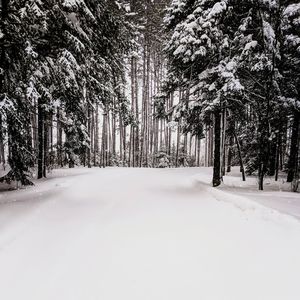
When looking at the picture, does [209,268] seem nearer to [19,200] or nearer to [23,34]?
[19,200]

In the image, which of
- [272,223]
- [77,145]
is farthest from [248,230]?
[77,145]

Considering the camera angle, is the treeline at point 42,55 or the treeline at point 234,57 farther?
the treeline at point 234,57

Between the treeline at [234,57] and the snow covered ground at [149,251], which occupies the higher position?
the treeline at [234,57]

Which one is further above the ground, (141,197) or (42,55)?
(42,55)

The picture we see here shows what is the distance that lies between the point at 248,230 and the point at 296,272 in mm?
1815

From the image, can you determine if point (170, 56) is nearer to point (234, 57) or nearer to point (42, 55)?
point (234, 57)

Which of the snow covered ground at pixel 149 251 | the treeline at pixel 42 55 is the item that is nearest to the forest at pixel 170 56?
the treeline at pixel 42 55

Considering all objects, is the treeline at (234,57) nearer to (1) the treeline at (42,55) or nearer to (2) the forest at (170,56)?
(2) the forest at (170,56)

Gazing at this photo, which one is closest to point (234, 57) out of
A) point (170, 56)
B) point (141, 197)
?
point (170, 56)

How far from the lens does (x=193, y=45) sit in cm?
1245

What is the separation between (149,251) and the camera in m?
5.34

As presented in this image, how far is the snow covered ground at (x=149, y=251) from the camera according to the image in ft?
13.6

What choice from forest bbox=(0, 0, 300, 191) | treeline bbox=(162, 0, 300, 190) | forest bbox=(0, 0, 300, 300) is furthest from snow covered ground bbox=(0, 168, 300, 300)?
treeline bbox=(162, 0, 300, 190)

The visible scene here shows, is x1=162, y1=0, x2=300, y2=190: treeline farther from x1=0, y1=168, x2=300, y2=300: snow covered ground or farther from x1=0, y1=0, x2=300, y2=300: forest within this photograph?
x1=0, y1=168, x2=300, y2=300: snow covered ground
